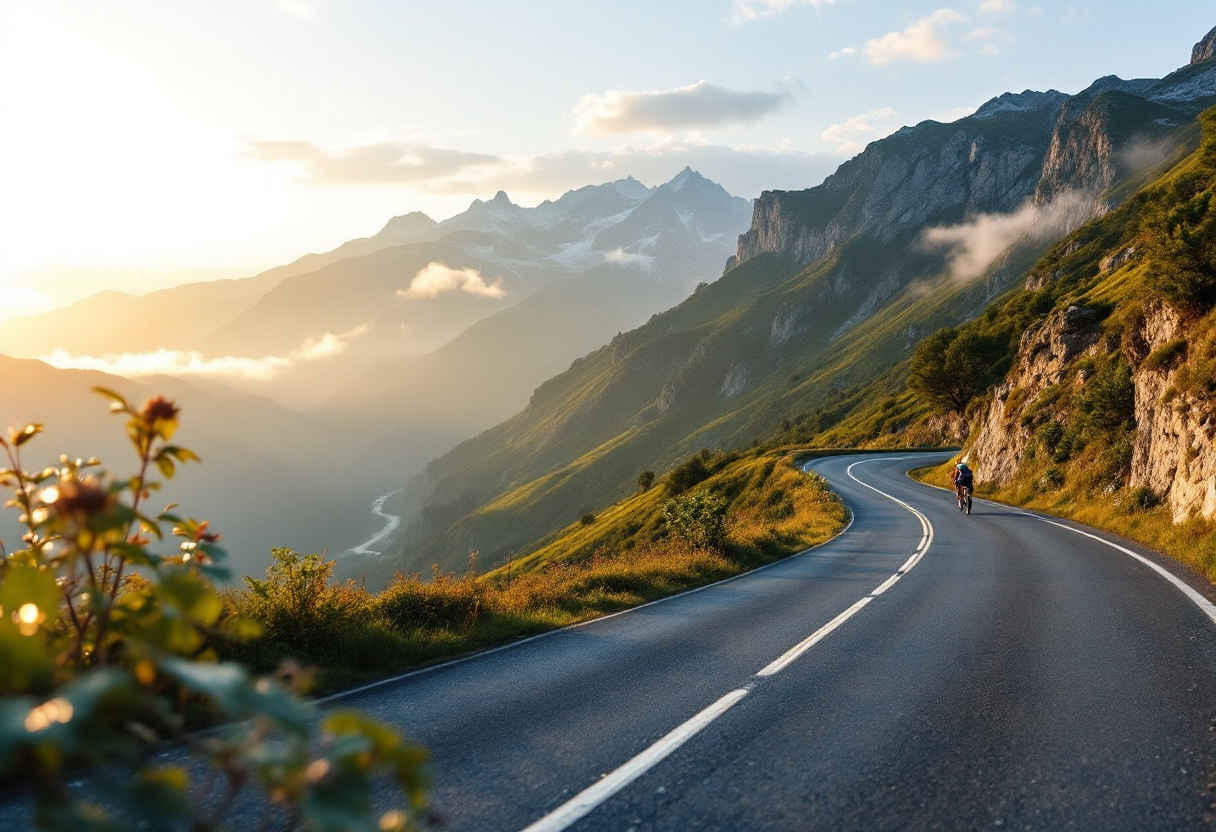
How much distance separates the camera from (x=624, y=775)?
4938 millimetres

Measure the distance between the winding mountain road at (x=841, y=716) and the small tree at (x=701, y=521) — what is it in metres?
6.77

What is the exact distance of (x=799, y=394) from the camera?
175750 mm

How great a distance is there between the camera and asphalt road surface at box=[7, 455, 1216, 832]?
4.55 m

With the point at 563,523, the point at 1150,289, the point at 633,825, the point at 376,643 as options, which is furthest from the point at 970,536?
the point at 563,523

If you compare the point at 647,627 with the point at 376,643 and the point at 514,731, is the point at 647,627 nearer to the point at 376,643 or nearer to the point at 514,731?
the point at 376,643

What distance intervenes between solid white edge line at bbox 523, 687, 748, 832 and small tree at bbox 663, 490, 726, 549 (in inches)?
499

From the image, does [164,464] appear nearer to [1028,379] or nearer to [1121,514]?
[1121,514]

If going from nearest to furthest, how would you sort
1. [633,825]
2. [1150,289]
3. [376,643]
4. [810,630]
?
[633,825] → [376,643] → [810,630] → [1150,289]

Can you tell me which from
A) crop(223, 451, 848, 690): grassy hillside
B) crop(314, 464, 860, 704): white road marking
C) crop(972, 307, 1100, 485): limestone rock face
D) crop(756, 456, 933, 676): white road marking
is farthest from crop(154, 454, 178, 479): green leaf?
crop(972, 307, 1100, 485): limestone rock face

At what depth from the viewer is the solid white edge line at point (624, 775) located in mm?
4312

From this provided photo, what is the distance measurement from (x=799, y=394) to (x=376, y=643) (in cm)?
17525

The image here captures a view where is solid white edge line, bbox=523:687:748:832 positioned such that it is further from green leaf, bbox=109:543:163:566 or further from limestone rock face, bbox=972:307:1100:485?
limestone rock face, bbox=972:307:1100:485

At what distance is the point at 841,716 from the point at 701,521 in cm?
1341

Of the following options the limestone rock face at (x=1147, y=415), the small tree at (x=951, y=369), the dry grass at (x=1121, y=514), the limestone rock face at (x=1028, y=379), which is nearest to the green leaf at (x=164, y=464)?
the dry grass at (x=1121, y=514)
